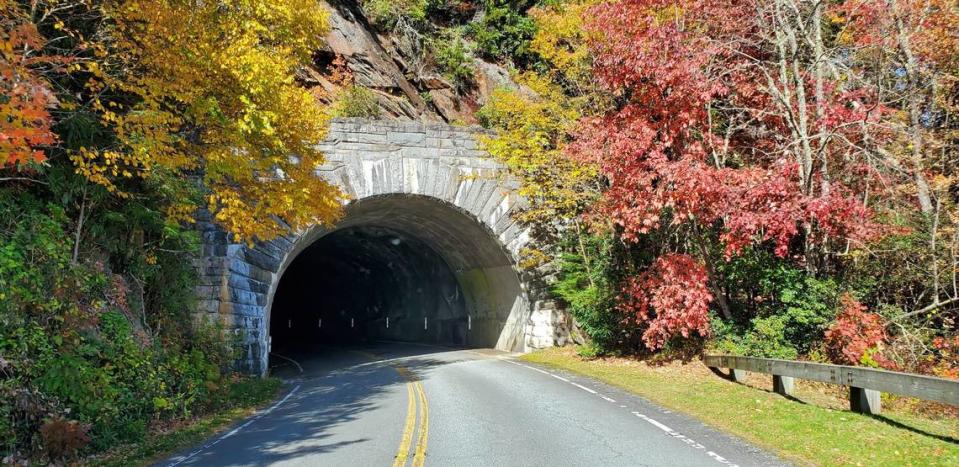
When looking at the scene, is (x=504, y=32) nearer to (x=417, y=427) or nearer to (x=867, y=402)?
(x=867, y=402)

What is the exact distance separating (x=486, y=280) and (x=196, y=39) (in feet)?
53.2

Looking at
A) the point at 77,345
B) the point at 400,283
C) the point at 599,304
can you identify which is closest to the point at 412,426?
the point at 77,345

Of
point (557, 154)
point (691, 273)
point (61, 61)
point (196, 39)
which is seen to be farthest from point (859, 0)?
point (61, 61)

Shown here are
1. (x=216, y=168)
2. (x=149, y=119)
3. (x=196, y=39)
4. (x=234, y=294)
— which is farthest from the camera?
(x=234, y=294)

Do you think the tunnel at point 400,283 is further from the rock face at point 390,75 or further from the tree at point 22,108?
the tree at point 22,108

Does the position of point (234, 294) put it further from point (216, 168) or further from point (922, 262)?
point (922, 262)

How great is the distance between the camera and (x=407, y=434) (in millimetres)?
9375

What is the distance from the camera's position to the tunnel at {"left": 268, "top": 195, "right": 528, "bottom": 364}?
23844mm

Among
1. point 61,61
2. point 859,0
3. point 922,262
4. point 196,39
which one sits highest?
point 859,0

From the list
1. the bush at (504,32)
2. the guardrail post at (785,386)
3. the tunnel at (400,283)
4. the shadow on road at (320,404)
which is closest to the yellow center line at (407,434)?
the shadow on road at (320,404)

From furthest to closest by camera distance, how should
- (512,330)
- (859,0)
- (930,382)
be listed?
(512,330) → (859,0) → (930,382)

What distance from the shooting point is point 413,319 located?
3491 centimetres

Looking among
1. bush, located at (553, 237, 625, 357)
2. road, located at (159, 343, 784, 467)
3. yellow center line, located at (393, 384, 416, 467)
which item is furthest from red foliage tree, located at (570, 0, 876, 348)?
yellow center line, located at (393, 384, 416, 467)

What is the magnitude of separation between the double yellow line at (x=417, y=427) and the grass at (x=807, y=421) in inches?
172
